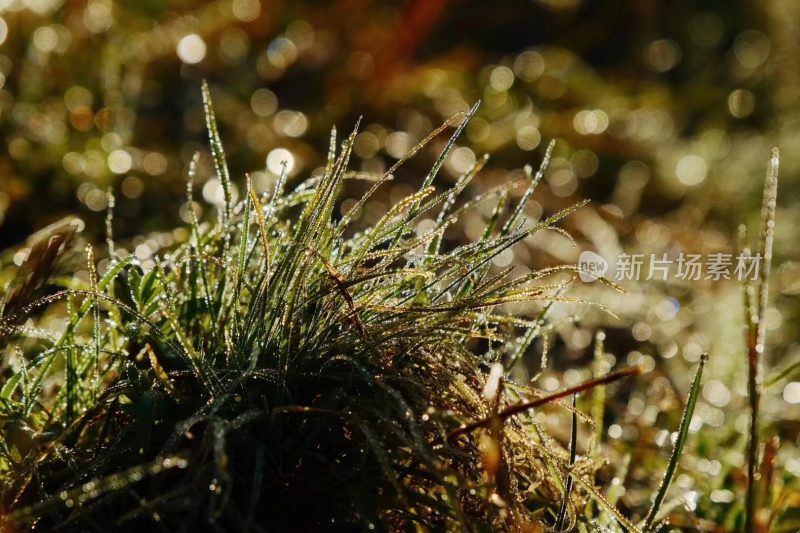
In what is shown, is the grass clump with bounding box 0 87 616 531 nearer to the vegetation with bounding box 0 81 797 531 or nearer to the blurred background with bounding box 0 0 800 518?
the vegetation with bounding box 0 81 797 531

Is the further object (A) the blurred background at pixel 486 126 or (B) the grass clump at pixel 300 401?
(A) the blurred background at pixel 486 126

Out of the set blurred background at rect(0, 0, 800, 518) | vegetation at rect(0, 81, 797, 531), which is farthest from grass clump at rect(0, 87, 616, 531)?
blurred background at rect(0, 0, 800, 518)

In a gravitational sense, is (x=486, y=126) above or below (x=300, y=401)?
above

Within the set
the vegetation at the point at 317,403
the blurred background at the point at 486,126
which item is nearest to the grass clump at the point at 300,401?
the vegetation at the point at 317,403

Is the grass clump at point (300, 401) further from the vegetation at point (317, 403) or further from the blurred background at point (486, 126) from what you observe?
the blurred background at point (486, 126)

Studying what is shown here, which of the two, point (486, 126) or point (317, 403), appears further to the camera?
point (486, 126)

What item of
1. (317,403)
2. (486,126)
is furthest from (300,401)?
(486,126)

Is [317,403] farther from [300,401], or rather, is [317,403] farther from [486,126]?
[486,126]
